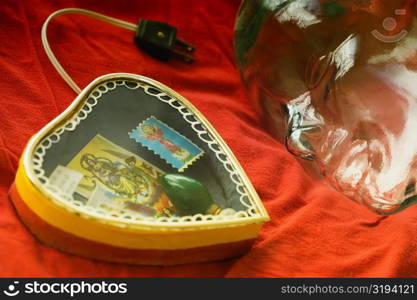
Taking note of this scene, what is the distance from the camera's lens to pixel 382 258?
668 mm

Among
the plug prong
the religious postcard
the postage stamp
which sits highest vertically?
the plug prong

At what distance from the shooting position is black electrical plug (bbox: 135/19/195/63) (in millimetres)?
903

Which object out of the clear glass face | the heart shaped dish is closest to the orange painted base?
the heart shaped dish

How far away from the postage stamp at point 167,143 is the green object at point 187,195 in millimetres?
24

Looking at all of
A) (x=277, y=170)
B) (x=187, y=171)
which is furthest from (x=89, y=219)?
(x=277, y=170)

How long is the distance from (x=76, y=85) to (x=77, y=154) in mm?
211

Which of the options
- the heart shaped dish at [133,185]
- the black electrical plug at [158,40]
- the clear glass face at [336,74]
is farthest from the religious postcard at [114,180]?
the black electrical plug at [158,40]

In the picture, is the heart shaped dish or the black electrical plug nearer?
the heart shaped dish

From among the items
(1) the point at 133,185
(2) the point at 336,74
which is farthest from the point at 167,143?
(2) the point at 336,74

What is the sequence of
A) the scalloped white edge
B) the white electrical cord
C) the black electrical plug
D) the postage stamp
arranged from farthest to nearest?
the black electrical plug < the white electrical cord < the postage stamp < the scalloped white edge

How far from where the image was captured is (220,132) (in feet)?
2.63

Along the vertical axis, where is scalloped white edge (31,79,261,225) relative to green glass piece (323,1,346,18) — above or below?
below

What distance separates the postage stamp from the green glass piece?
242 mm

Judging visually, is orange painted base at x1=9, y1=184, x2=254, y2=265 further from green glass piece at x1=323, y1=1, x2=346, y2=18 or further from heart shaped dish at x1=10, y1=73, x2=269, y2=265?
green glass piece at x1=323, y1=1, x2=346, y2=18
